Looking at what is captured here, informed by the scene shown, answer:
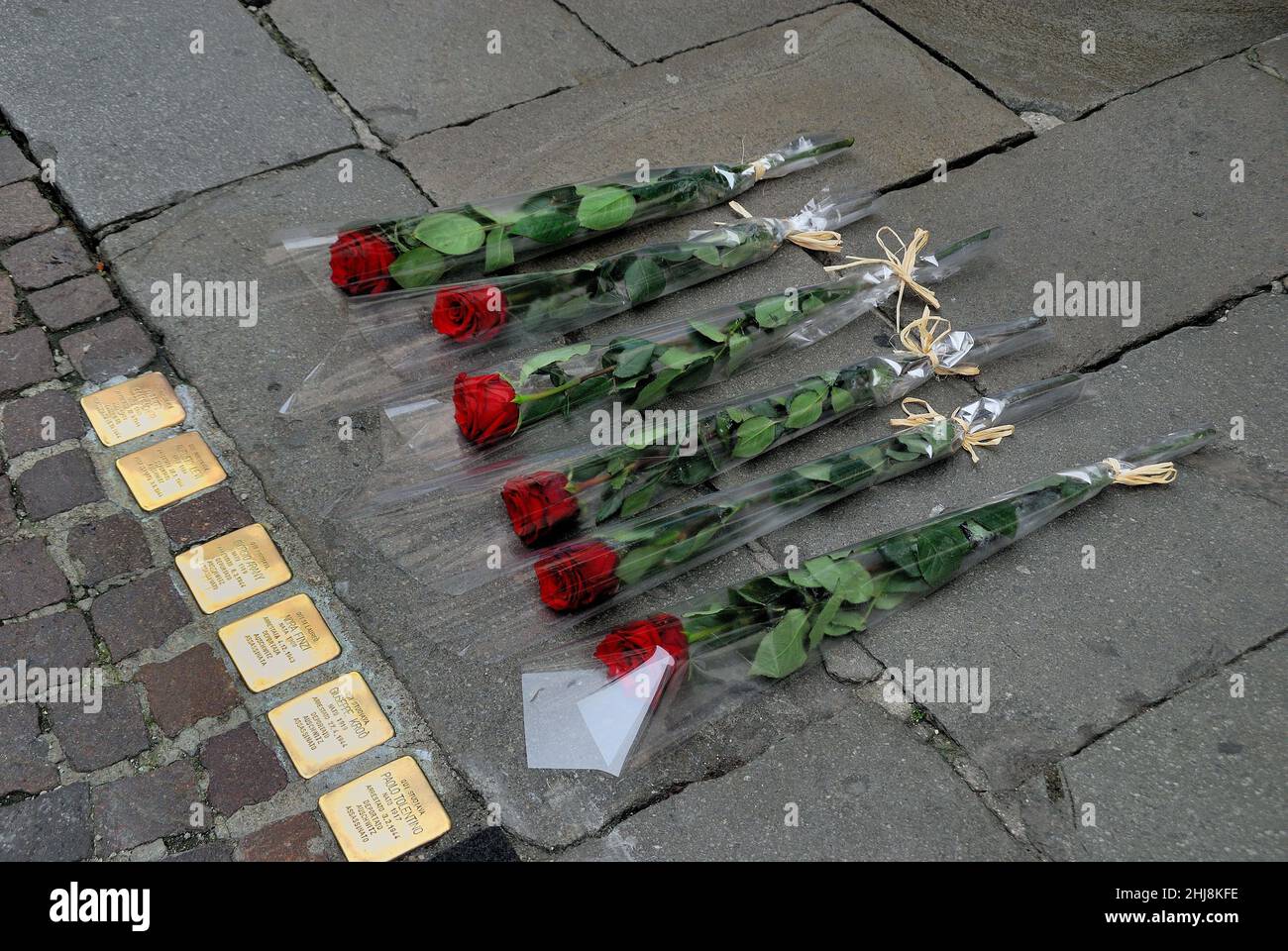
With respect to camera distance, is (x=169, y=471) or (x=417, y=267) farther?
(x=417, y=267)

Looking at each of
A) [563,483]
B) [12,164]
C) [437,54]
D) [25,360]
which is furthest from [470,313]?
[12,164]

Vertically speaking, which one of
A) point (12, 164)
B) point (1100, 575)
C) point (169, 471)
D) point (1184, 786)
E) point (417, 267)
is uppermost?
point (12, 164)

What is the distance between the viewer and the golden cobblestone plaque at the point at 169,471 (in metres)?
2.82

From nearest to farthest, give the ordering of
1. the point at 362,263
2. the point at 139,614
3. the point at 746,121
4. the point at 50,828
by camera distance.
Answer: the point at 50,828
the point at 139,614
the point at 362,263
the point at 746,121

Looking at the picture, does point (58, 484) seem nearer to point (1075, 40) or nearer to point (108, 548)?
point (108, 548)

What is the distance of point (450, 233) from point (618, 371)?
700 millimetres

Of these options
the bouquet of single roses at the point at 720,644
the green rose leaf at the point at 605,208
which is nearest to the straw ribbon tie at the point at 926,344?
the bouquet of single roses at the point at 720,644

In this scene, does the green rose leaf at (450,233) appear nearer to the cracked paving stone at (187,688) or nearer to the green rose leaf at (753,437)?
the green rose leaf at (753,437)

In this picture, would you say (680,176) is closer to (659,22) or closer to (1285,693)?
(659,22)

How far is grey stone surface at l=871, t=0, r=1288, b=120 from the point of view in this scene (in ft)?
13.9

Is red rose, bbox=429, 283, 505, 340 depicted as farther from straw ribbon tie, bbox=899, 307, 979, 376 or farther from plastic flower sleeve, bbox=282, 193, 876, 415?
straw ribbon tie, bbox=899, 307, 979, 376

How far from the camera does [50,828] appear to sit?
227 cm

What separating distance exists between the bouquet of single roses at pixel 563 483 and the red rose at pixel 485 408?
82 millimetres

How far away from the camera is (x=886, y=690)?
261cm
